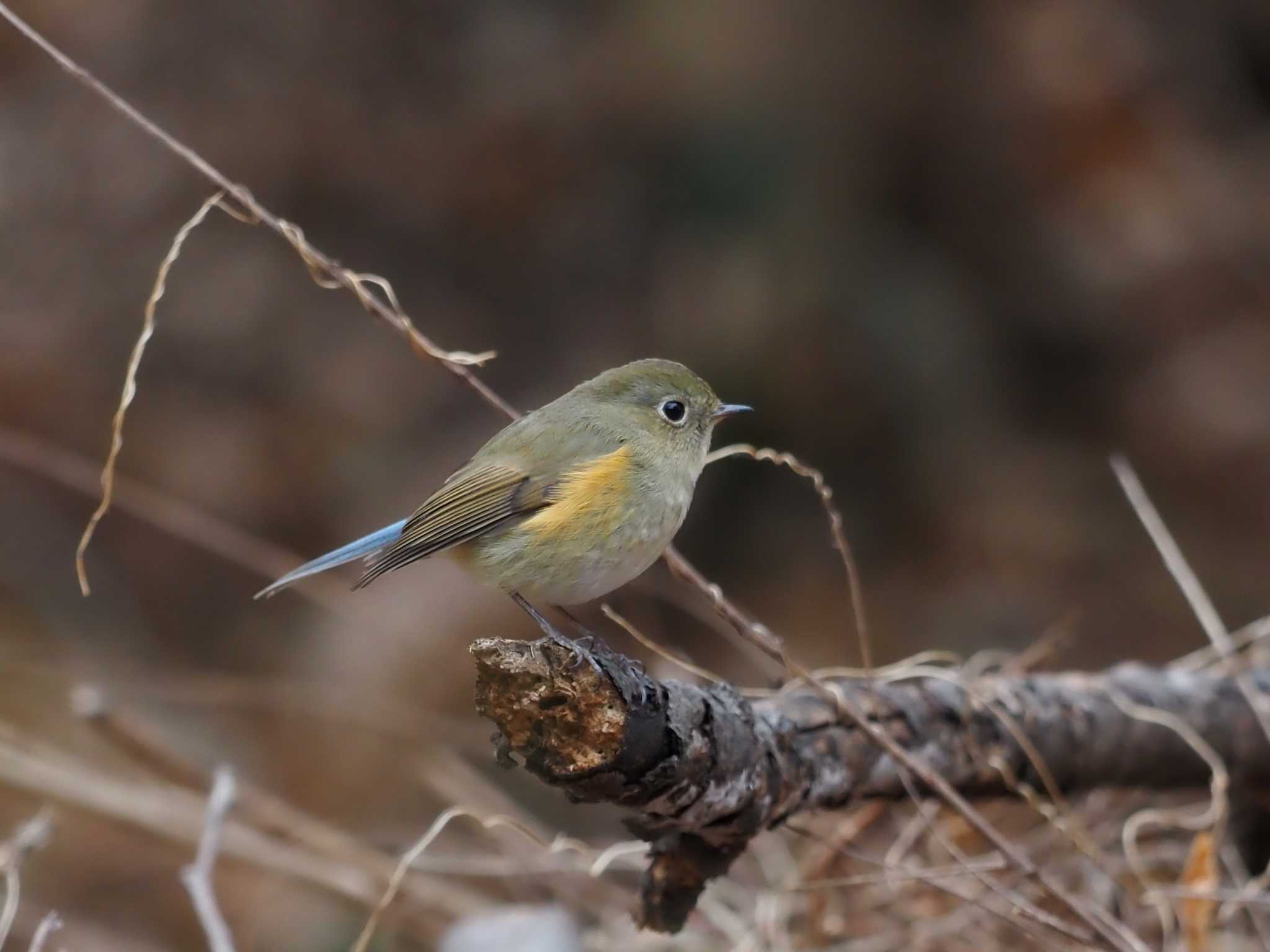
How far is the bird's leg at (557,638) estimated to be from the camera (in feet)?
6.33

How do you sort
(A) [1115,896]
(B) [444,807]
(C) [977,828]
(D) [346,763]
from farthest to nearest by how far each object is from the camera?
(D) [346,763] < (B) [444,807] < (A) [1115,896] < (C) [977,828]

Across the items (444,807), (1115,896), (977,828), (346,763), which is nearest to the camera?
(977,828)

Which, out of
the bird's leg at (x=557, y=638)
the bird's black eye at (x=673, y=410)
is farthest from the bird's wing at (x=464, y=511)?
the bird's black eye at (x=673, y=410)

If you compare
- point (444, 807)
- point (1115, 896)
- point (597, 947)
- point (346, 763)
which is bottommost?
point (1115, 896)

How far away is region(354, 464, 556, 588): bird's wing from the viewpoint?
2.46 meters

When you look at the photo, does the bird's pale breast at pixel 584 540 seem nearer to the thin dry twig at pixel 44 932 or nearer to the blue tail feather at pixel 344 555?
the blue tail feather at pixel 344 555

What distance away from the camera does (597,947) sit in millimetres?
2904

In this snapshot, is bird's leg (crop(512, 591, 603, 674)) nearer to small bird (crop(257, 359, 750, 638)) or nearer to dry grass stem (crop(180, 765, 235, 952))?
small bird (crop(257, 359, 750, 638))

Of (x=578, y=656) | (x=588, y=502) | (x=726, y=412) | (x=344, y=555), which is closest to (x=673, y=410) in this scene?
(x=726, y=412)

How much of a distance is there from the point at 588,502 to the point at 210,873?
879 mm

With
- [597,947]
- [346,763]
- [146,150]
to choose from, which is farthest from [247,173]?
[597,947]

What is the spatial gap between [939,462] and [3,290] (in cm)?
352

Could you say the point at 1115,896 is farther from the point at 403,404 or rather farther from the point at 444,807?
the point at 403,404

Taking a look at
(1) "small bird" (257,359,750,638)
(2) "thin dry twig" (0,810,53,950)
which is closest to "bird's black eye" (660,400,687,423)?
(1) "small bird" (257,359,750,638)
